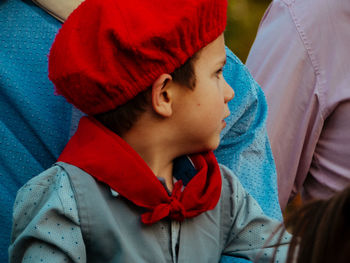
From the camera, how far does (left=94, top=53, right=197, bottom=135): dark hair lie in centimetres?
144

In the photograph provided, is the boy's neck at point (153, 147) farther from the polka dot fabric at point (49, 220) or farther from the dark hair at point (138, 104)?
the polka dot fabric at point (49, 220)

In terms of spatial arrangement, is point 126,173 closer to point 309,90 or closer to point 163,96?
point 163,96

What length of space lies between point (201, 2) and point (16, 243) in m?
0.60

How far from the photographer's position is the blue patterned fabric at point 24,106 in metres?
1.56

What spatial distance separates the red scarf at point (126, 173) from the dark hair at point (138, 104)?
0.04m

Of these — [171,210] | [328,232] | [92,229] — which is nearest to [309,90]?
[171,210]

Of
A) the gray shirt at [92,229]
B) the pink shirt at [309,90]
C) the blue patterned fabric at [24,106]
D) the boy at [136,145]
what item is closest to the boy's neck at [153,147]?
the boy at [136,145]

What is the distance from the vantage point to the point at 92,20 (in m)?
1.41

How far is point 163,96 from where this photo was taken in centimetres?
146

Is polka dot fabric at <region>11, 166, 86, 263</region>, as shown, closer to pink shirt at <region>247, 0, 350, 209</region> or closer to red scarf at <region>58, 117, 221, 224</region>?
red scarf at <region>58, 117, 221, 224</region>

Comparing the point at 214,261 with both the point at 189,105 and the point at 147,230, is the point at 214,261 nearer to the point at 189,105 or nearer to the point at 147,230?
the point at 147,230

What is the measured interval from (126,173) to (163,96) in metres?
0.18

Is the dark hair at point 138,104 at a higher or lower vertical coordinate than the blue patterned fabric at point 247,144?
higher

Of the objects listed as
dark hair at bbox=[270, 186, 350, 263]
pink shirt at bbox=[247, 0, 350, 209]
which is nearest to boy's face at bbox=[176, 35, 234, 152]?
dark hair at bbox=[270, 186, 350, 263]
